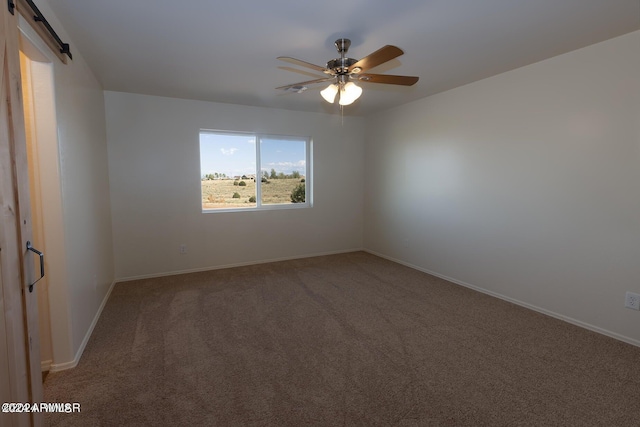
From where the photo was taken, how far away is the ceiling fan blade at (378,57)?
185cm

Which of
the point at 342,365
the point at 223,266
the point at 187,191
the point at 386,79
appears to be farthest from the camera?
the point at 223,266

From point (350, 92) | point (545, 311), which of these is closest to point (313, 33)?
point (350, 92)

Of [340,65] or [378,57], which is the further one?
[340,65]

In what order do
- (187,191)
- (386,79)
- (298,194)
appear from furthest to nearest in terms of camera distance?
(298,194) → (187,191) → (386,79)

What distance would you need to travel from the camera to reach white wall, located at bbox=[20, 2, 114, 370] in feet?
7.14

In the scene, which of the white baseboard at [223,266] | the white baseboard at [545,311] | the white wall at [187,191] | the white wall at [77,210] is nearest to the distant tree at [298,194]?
the white wall at [187,191]

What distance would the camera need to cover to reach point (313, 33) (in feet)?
7.86

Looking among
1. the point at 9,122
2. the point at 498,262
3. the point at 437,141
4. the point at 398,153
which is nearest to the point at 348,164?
the point at 398,153

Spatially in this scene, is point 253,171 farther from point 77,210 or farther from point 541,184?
point 541,184

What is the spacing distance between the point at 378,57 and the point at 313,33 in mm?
710

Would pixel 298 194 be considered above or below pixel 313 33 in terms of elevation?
below

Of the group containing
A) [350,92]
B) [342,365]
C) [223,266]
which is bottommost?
[342,365]

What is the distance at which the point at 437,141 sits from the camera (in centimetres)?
416

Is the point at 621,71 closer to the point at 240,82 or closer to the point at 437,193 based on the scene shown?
the point at 437,193
